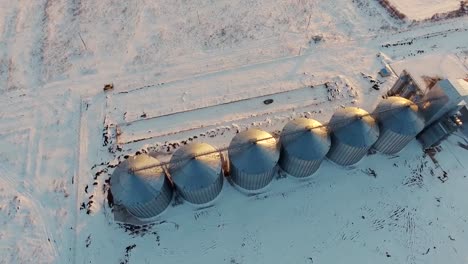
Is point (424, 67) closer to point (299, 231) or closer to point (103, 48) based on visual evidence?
point (299, 231)

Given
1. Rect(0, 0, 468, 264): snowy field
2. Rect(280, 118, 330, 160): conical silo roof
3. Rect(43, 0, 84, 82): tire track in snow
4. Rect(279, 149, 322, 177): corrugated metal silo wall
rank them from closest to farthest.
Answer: Rect(280, 118, 330, 160): conical silo roof → Rect(279, 149, 322, 177): corrugated metal silo wall → Rect(0, 0, 468, 264): snowy field → Rect(43, 0, 84, 82): tire track in snow

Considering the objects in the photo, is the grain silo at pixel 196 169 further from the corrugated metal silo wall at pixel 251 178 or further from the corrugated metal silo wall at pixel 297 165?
the corrugated metal silo wall at pixel 297 165

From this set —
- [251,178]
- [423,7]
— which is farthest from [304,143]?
[423,7]

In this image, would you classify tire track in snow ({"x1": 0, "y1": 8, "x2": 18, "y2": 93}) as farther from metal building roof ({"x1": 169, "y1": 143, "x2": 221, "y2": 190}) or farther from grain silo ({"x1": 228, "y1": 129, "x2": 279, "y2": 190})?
grain silo ({"x1": 228, "y1": 129, "x2": 279, "y2": 190})

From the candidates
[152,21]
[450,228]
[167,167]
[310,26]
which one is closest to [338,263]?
[450,228]

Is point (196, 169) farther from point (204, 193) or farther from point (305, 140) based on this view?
point (305, 140)

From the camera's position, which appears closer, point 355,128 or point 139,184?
point 139,184

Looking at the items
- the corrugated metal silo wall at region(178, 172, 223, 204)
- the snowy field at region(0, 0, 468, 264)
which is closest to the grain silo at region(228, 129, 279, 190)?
the corrugated metal silo wall at region(178, 172, 223, 204)
